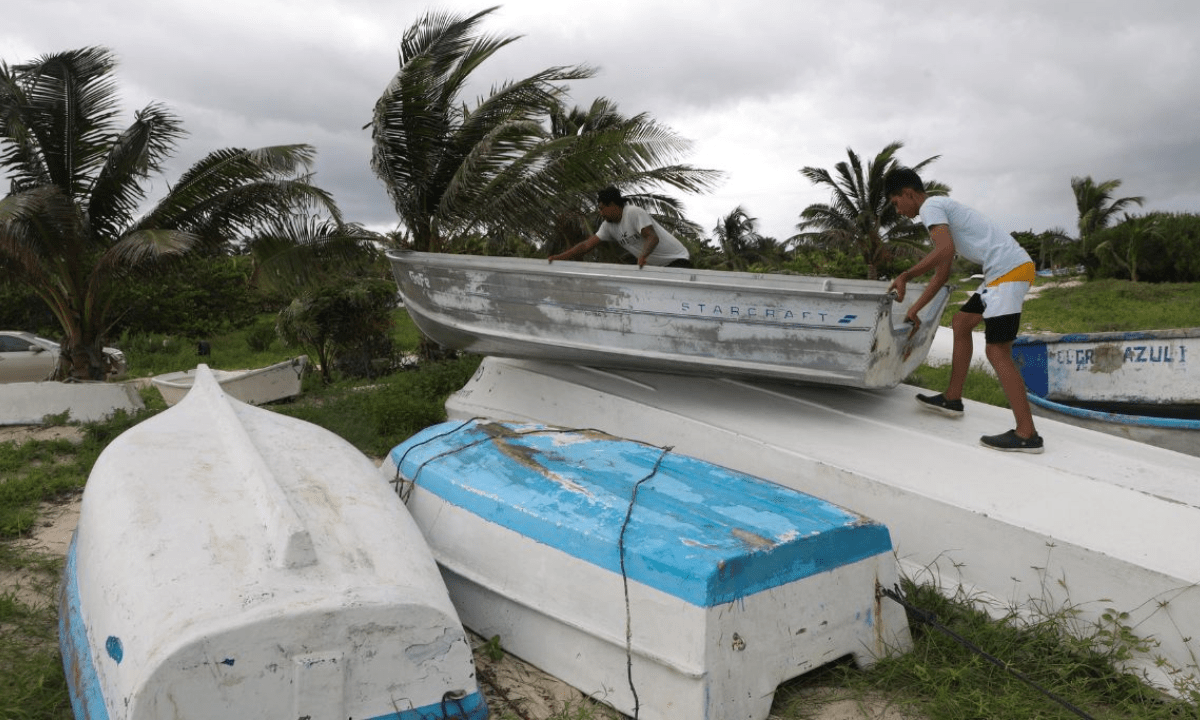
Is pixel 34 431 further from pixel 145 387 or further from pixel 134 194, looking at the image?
pixel 145 387

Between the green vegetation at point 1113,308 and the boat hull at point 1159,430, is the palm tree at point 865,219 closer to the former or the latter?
the green vegetation at point 1113,308

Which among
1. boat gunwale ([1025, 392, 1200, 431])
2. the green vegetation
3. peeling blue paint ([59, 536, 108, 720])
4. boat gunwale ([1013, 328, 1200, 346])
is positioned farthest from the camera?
the green vegetation

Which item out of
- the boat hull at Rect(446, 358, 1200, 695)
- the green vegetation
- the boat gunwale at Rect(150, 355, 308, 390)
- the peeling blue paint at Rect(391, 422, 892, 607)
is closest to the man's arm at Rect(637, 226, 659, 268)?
the boat hull at Rect(446, 358, 1200, 695)

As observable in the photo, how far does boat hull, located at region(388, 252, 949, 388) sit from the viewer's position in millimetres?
4906

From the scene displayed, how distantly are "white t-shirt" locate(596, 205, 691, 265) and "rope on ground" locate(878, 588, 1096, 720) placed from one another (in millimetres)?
4106

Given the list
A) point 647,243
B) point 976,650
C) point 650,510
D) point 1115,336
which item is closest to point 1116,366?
point 1115,336

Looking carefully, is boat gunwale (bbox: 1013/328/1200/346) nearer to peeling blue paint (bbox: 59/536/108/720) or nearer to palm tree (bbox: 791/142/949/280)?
peeling blue paint (bbox: 59/536/108/720)

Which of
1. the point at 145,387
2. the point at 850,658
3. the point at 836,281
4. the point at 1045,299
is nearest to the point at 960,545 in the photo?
the point at 850,658

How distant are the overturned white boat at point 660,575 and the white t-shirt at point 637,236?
328 centimetres

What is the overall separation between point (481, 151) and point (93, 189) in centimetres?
381

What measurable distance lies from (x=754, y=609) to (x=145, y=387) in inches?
421

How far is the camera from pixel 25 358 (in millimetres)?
12133

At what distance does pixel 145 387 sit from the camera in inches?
453

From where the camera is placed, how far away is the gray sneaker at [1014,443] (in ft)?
14.8
